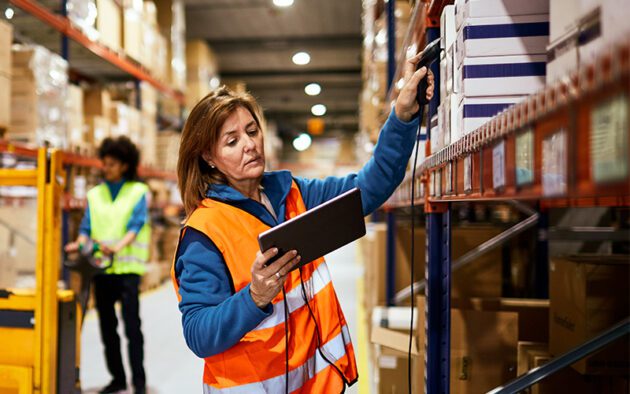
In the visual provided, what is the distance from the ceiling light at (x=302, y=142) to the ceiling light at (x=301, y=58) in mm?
9942

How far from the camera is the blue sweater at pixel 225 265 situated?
1418 millimetres

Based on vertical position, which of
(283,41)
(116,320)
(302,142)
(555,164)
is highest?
(283,41)

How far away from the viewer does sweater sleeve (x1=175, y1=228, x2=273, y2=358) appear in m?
1.40

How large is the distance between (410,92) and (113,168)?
285 centimetres

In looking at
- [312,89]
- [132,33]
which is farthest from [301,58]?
[132,33]

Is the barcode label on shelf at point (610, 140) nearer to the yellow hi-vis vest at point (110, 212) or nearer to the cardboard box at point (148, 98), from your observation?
the yellow hi-vis vest at point (110, 212)

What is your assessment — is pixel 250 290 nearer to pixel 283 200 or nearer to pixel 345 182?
pixel 283 200

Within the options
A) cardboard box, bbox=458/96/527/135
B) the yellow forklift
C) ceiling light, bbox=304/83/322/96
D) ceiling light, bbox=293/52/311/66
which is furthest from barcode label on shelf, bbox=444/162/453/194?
ceiling light, bbox=304/83/322/96

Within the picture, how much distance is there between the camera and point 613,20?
0.80 m

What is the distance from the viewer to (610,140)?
59cm

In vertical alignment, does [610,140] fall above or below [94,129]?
below

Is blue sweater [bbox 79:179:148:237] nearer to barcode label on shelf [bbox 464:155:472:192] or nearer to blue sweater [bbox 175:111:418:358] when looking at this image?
blue sweater [bbox 175:111:418:358]

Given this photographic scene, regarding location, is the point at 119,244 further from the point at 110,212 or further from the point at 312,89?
the point at 312,89

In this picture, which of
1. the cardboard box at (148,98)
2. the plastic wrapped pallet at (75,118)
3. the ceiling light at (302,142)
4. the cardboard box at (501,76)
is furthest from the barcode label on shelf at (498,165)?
the ceiling light at (302,142)
